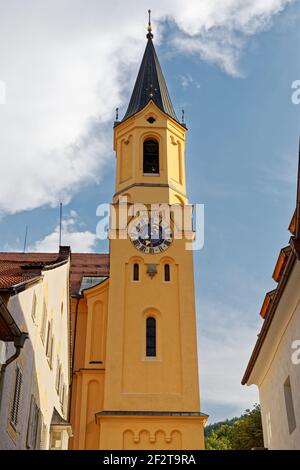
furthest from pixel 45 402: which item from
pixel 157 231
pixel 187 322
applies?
pixel 157 231

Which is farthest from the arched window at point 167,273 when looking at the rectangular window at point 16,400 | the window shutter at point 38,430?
the rectangular window at point 16,400

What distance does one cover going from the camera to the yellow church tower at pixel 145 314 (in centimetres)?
2733

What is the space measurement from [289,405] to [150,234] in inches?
731

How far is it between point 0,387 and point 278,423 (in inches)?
262

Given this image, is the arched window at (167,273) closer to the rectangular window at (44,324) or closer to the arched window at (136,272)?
the arched window at (136,272)

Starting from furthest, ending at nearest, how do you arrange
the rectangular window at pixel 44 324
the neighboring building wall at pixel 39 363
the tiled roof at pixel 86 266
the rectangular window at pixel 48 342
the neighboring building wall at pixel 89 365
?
the tiled roof at pixel 86 266 < the neighboring building wall at pixel 89 365 < the rectangular window at pixel 48 342 < the rectangular window at pixel 44 324 < the neighboring building wall at pixel 39 363

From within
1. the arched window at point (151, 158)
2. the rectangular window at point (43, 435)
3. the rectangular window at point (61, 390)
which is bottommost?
the rectangular window at point (43, 435)

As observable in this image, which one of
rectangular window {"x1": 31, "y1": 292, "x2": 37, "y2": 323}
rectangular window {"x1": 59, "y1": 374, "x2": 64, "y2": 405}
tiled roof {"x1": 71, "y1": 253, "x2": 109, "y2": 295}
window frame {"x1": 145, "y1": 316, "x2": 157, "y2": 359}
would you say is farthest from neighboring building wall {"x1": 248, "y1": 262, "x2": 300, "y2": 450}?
tiled roof {"x1": 71, "y1": 253, "x2": 109, "y2": 295}

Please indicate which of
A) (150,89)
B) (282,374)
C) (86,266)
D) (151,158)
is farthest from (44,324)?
(150,89)

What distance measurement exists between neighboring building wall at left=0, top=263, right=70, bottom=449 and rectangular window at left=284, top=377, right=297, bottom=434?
6.08m

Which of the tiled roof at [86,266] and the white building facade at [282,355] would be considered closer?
the white building facade at [282,355]

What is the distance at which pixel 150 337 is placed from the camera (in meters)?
29.8

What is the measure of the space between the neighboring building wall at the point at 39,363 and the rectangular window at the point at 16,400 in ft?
0.42

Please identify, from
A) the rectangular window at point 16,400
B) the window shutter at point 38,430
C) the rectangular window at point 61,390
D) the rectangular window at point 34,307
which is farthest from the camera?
the rectangular window at point 61,390
